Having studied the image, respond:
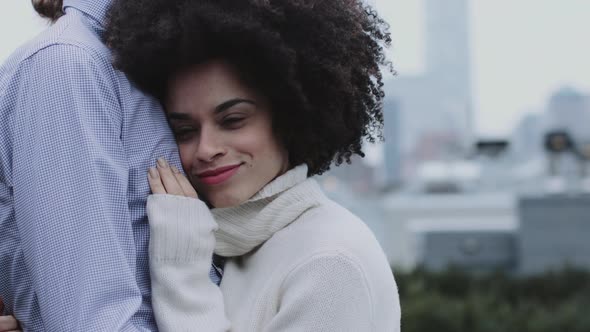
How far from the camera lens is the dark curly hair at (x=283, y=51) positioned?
6.67 ft

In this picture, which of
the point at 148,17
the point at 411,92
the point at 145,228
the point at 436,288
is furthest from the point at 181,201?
the point at 411,92

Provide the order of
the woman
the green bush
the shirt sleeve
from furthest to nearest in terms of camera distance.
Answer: the green bush → the woman → the shirt sleeve

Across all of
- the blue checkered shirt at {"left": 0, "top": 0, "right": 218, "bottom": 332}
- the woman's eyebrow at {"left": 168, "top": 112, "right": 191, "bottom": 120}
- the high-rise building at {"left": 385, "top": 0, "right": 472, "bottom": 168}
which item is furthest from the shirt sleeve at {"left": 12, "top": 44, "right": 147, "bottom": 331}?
the high-rise building at {"left": 385, "top": 0, "right": 472, "bottom": 168}

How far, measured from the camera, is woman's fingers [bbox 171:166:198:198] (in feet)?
6.79

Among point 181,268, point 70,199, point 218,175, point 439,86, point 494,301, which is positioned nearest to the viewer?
point 70,199

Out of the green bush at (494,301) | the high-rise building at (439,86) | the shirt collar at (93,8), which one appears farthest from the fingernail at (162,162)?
the high-rise building at (439,86)

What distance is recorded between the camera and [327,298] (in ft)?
6.58

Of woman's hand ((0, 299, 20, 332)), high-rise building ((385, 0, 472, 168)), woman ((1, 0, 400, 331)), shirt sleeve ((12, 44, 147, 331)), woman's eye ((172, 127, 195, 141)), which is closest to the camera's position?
shirt sleeve ((12, 44, 147, 331))

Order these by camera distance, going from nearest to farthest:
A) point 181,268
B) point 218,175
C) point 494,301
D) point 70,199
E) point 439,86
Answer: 1. point 70,199
2. point 181,268
3. point 218,175
4. point 494,301
5. point 439,86

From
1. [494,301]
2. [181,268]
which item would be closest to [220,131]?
[181,268]

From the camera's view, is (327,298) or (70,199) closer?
(70,199)

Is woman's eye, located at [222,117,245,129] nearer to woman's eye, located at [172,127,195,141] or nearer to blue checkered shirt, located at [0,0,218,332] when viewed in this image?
woman's eye, located at [172,127,195,141]

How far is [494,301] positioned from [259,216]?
25.8 feet

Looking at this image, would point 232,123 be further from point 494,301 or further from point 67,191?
point 494,301
